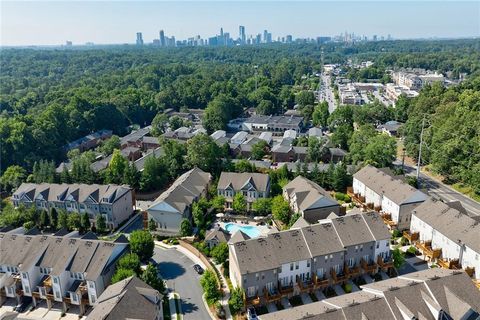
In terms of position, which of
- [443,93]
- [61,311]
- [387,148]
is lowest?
[61,311]

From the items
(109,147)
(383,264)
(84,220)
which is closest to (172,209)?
(84,220)

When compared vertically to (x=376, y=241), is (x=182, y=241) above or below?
below

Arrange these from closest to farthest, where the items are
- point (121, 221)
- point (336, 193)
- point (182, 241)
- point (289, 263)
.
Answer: point (289, 263), point (182, 241), point (121, 221), point (336, 193)

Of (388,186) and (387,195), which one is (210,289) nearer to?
(387,195)

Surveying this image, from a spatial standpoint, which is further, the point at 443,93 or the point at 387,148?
the point at 443,93

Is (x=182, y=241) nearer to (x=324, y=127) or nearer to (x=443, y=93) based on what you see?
(x=324, y=127)

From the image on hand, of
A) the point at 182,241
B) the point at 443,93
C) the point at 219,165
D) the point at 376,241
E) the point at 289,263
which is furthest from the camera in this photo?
the point at 443,93

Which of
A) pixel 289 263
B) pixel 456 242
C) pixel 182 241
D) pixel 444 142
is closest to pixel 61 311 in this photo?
pixel 182 241
